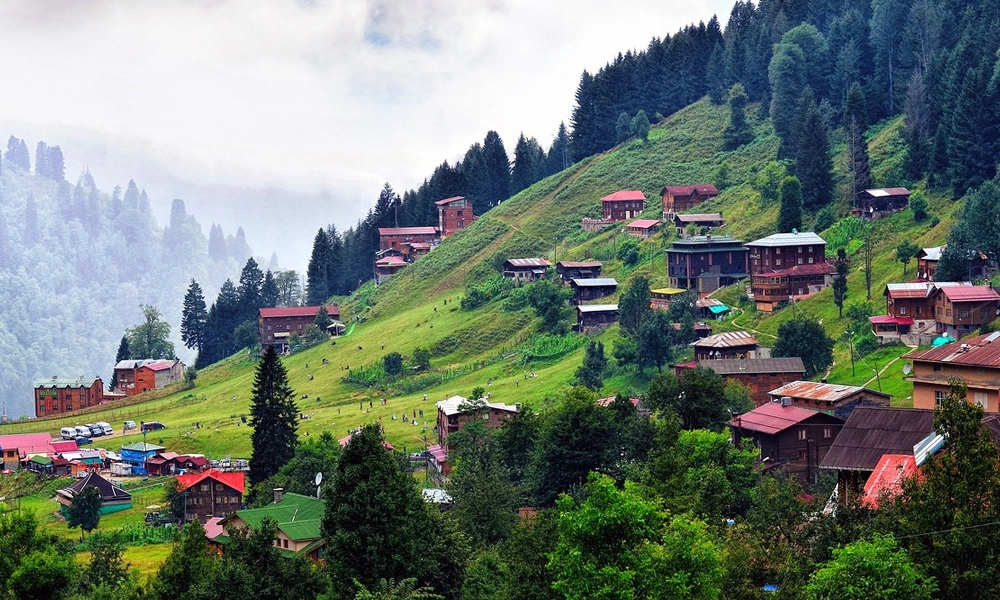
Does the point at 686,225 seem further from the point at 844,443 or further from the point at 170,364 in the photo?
the point at 844,443

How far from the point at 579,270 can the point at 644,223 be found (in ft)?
47.4

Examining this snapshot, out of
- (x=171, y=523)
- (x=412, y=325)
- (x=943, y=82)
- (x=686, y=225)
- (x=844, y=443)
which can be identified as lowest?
(x=171, y=523)

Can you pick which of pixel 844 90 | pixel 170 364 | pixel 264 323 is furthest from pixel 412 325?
pixel 844 90

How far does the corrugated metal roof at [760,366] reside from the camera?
90250 millimetres

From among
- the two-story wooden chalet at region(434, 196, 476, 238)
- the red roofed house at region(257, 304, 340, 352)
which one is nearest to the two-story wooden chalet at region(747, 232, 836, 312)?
the red roofed house at region(257, 304, 340, 352)

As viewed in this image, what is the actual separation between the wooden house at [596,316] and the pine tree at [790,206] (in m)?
18.5

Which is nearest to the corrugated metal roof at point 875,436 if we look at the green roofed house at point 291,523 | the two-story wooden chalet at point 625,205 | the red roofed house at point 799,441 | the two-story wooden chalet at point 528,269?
the red roofed house at point 799,441

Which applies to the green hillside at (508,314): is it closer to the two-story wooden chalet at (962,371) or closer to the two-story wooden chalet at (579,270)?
the two-story wooden chalet at (579,270)

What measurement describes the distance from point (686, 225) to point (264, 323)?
57.6 metres

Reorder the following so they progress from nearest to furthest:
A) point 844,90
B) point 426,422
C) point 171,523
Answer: point 171,523, point 426,422, point 844,90

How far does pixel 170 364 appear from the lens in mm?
164250

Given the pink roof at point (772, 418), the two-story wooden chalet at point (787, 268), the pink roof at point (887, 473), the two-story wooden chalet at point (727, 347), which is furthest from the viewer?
the two-story wooden chalet at point (787, 268)

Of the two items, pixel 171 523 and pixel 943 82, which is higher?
pixel 943 82

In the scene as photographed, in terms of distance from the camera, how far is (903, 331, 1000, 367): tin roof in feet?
221
